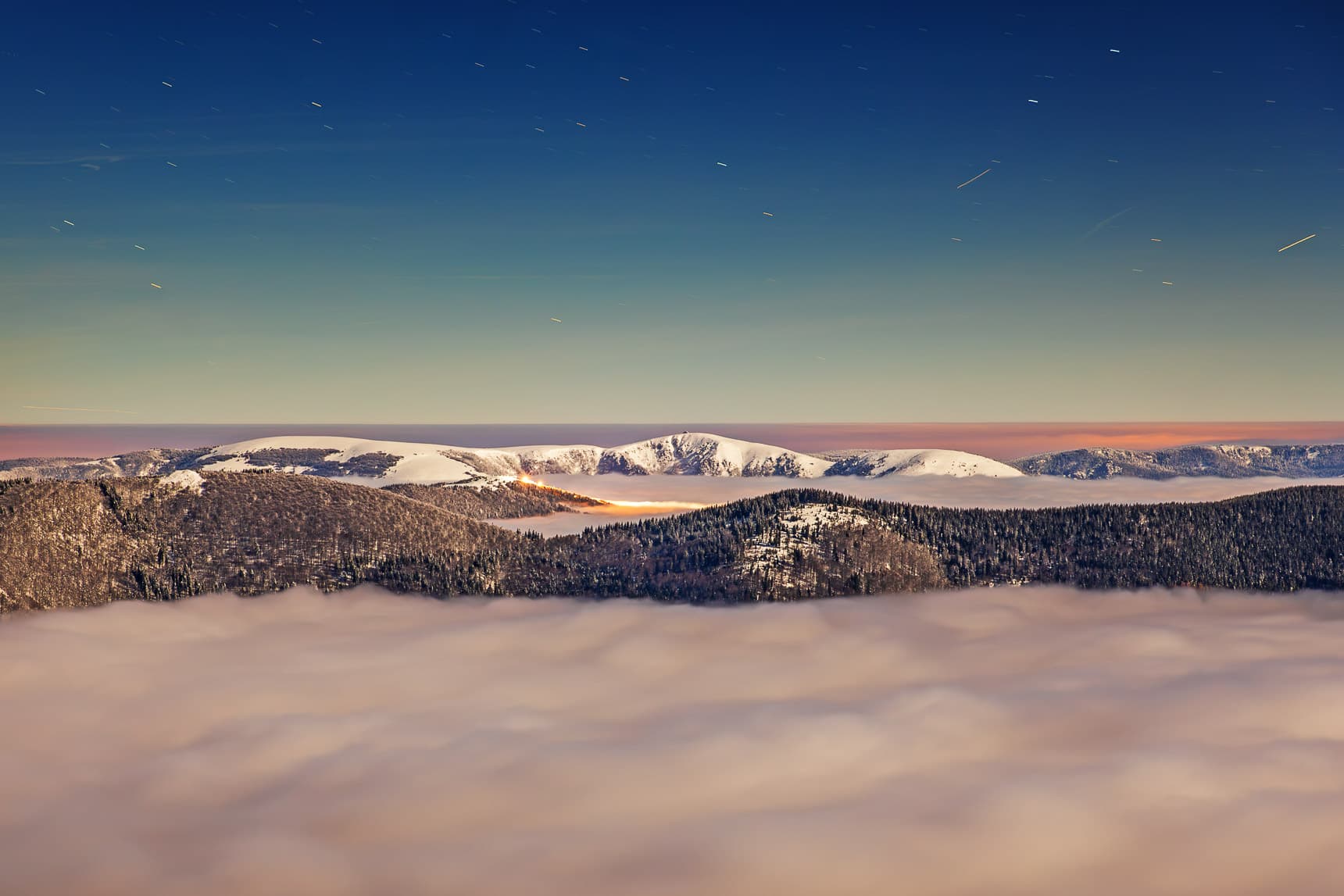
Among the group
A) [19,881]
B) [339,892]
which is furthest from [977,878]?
[19,881]

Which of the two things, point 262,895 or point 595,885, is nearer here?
point 262,895

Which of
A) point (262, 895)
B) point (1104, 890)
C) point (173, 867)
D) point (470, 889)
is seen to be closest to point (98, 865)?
point (173, 867)

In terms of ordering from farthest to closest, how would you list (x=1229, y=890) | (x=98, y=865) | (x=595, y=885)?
1. (x=595, y=885)
2. (x=98, y=865)
3. (x=1229, y=890)

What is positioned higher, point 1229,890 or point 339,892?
point 1229,890

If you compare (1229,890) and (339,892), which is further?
(339,892)

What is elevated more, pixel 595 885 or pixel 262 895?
pixel 262 895

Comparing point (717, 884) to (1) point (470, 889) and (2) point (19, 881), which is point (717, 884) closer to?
(1) point (470, 889)

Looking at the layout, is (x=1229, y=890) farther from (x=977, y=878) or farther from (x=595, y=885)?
(x=595, y=885)

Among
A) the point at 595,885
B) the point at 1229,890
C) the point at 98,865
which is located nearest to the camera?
the point at 1229,890

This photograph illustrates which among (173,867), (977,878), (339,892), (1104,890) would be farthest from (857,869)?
(173,867)
